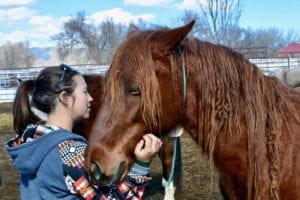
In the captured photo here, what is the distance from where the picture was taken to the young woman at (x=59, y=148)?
1908 millimetres

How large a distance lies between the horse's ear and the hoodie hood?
629 mm

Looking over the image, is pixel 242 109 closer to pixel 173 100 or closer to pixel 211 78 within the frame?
pixel 211 78

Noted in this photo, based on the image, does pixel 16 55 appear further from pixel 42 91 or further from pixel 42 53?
pixel 42 91

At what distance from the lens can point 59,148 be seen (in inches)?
76.2

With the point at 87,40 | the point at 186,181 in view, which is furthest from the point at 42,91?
the point at 87,40

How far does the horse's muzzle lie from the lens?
5.85 feet

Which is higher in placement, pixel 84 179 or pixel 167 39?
pixel 167 39

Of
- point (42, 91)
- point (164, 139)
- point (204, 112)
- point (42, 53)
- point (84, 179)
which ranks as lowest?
point (42, 53)

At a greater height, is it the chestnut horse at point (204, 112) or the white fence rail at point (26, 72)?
the chestnut horse at point (204, 112)

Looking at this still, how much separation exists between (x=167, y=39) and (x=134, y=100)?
323 mm

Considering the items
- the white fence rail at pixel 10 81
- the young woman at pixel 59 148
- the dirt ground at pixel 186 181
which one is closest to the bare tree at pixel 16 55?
the white fence rail at pixel 10 81

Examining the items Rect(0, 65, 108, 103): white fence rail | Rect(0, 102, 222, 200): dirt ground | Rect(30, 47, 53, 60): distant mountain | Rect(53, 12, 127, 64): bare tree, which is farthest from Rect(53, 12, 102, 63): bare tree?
Rect(30, 47, 53, 60): distant mountain

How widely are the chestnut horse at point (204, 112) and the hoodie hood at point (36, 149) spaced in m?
0.23

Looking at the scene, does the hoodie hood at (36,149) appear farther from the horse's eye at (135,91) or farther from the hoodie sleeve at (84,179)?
the horse's eye at (135,91)
